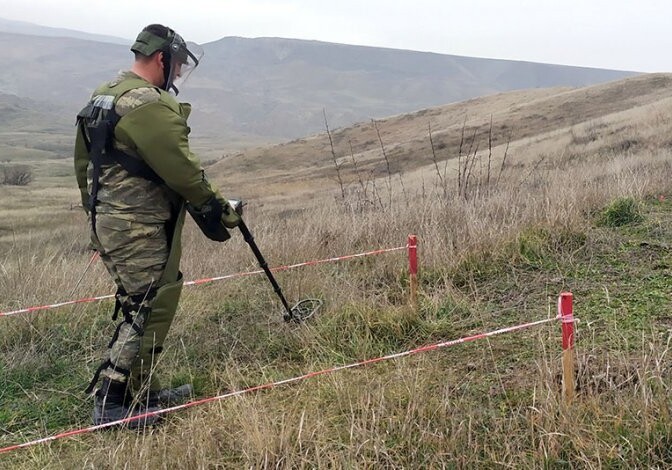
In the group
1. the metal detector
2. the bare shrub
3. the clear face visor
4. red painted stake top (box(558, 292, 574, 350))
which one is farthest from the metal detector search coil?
the bare shrub

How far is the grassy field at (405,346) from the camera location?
231 centimetres

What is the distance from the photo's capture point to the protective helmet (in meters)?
3.03

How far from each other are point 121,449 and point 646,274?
147 inches

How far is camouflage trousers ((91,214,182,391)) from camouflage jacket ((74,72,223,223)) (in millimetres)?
90

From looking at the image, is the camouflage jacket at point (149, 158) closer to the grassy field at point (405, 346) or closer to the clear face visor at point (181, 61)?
the clear face visor at point (181, 61)

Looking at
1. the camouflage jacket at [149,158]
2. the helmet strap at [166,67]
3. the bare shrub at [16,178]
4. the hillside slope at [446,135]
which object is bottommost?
the bare shrub at [16,178]

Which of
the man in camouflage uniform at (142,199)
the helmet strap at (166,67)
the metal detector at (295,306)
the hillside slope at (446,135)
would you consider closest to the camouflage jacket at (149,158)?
the man in camouflage uniform at (142,199)

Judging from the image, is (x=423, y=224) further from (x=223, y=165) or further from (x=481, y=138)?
(x=223, y=165)

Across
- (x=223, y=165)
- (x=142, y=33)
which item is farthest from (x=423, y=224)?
(x=223, y=165)

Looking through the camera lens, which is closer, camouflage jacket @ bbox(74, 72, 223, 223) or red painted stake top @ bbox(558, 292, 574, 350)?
red painted stake top @ bbox(558, 292, 574, 350)

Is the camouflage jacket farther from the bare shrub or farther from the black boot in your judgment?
the bare shrub

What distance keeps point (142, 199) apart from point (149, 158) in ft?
0.87

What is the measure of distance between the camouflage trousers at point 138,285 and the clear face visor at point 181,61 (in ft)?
2.76

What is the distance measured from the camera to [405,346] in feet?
11.7
